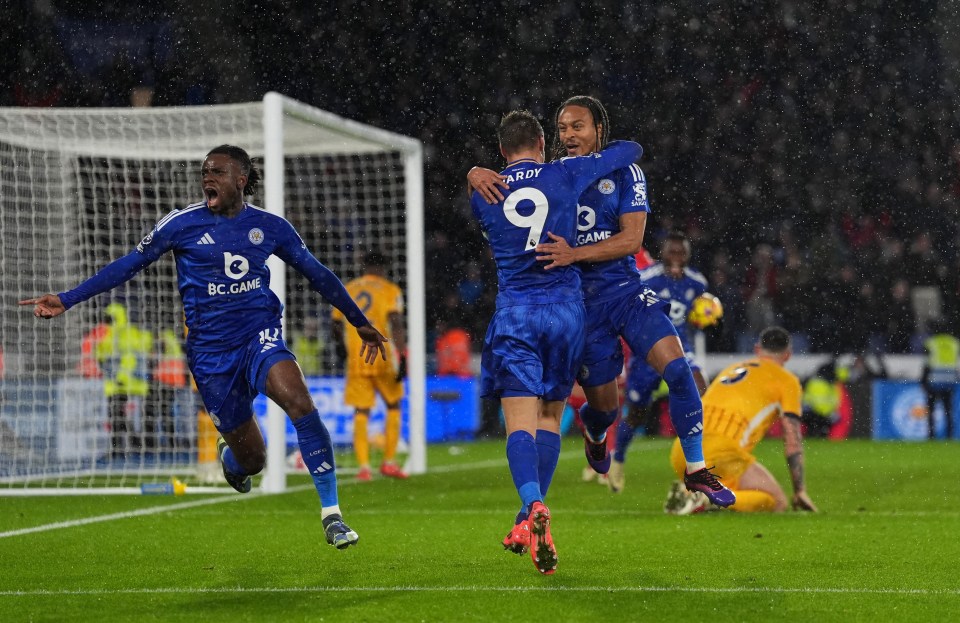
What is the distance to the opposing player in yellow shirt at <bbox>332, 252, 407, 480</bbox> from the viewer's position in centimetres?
1148

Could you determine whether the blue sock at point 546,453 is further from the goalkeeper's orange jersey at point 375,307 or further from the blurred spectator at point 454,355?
the blurred spectator at point 454,355

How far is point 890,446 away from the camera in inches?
625

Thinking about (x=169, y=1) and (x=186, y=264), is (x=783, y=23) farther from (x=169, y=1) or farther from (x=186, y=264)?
(x=186, y=264)

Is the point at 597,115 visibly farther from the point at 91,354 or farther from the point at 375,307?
the point at 91,354

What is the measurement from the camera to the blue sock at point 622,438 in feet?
32.0

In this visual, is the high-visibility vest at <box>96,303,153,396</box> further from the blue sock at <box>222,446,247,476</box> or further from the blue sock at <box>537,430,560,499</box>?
the blue sock at <box>537,430,560,499</box>

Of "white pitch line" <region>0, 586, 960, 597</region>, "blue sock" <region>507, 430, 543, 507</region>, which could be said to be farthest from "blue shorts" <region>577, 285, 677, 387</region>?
"white pitch line" <region>0, 586, 960, 597</region>

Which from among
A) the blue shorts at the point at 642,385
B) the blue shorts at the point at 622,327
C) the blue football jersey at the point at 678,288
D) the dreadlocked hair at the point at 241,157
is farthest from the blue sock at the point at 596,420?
the blue football jersey at the point at 678,288

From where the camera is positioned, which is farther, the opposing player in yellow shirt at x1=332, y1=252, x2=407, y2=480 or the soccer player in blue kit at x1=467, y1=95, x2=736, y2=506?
the opposing player in yellow shirt at x1=332, y1=252, x2=407, y2=480

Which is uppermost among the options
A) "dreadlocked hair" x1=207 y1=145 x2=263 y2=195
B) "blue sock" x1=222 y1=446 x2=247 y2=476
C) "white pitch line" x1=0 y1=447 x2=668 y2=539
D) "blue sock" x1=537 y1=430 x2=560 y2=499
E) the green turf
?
"dreadlocked hair" x1=207 y1=145 x2=263 y2=195

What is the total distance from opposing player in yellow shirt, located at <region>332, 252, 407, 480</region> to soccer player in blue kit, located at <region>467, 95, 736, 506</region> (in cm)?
551

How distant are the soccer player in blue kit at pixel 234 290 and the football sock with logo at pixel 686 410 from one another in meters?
1.32

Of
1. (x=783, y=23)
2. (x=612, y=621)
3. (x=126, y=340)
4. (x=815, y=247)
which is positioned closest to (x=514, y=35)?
(x=783, y=23)

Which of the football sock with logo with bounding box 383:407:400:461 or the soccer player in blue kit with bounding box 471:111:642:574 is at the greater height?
the soccer player in blue kit with bounding box 471:111:642:574
